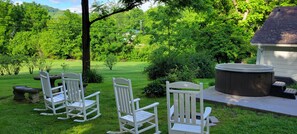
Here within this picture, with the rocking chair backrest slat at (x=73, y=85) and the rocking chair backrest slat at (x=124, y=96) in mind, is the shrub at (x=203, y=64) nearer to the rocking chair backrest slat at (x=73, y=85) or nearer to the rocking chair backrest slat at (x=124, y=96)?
the rocking chair backrest slat at (x=73, y=85)

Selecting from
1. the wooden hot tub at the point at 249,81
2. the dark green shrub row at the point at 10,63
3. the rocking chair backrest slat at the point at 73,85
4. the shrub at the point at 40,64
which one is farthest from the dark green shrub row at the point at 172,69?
the dark green shrub row at the point at 10,63

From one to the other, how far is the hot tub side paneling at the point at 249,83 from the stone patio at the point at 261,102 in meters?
0.20

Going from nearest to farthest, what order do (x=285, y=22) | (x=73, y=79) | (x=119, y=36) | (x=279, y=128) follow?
(x=279, y=128) → (x=73, y=79) → (x=285, y=22) → (x=119, y=36)

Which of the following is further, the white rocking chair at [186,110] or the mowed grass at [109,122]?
the mowed grass at [109,122]

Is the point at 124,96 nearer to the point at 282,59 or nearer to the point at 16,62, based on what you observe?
the point at 282,59

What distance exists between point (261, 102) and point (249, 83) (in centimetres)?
83

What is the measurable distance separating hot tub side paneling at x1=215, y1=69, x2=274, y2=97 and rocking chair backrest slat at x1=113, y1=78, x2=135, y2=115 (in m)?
4.29

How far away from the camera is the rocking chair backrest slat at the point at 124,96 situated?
3.86 metres

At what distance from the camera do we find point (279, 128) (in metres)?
4.51

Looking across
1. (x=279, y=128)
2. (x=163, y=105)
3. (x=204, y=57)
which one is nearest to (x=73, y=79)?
(x=163, y=105)

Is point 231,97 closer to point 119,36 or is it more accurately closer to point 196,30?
point 196,30

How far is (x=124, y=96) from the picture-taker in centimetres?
395

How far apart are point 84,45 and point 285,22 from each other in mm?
9443

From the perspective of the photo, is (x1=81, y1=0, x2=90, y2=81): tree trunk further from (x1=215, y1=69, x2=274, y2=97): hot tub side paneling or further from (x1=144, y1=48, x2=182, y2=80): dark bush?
(x1=215, y1=69, x2=274, y2=97): hot tub side paneling
